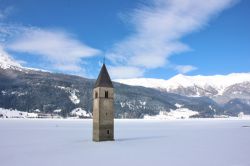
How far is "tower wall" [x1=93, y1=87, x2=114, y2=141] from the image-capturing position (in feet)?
230

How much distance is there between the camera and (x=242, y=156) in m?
44.6

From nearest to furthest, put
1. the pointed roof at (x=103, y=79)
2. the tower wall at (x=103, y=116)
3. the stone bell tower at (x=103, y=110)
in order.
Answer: the tower wall at (x=103, y=116) → the stone bell tower at (x=103, y=110) → the pointed roof at (x=103, y=79)

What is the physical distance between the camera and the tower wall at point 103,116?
70.2 meters

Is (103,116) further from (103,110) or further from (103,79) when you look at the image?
(103,79)

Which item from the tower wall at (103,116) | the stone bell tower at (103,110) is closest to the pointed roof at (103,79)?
the stone bell tower at (103,110)

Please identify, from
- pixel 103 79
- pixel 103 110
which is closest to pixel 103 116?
pixel 103 110

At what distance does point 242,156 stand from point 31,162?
2754 centimetres

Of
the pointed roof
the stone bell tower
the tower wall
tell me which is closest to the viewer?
the tower wall

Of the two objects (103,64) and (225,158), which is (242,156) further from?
(103,64)

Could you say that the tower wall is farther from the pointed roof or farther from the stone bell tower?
the pointed roof

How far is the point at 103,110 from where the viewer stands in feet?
237

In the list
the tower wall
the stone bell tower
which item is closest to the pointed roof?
the stone bell tower

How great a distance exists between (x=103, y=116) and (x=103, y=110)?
1331mm

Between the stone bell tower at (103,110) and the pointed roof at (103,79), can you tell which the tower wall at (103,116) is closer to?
the stone bell tower at (103,110)
